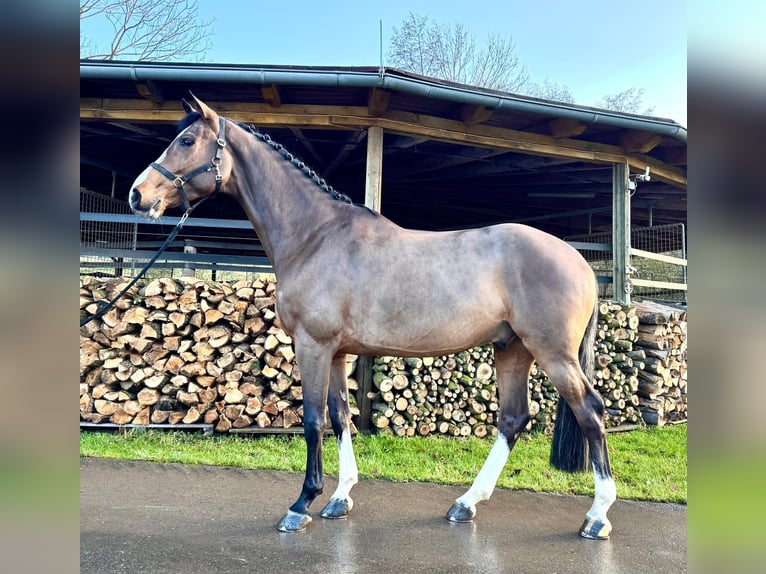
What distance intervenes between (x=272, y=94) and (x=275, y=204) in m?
2.28

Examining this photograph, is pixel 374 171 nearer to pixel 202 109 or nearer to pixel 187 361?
pixel 202 109

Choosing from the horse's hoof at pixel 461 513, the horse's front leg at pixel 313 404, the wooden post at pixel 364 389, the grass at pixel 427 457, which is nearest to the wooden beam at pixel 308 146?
the wooden post at pixel 364 389

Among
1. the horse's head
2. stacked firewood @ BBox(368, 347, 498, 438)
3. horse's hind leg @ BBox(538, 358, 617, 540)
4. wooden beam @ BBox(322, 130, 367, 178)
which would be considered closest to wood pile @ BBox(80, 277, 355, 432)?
stacked firewood @ BBox(368, 347, 498, 438)

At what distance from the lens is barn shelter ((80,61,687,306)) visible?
4.53 m

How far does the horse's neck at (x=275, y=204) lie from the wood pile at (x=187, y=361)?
1943mm

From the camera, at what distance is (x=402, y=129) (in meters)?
5.07

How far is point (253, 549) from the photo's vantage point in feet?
8.00

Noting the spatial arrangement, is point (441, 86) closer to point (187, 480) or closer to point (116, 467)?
point (187, 480)

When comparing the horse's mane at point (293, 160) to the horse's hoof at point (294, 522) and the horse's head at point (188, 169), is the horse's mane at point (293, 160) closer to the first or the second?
the horse's head at point (188, 169)

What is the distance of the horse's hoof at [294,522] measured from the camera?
267cm

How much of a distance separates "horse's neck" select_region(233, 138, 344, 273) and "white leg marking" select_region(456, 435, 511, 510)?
66.4 inches

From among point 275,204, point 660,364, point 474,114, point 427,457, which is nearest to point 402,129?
point 474,114
